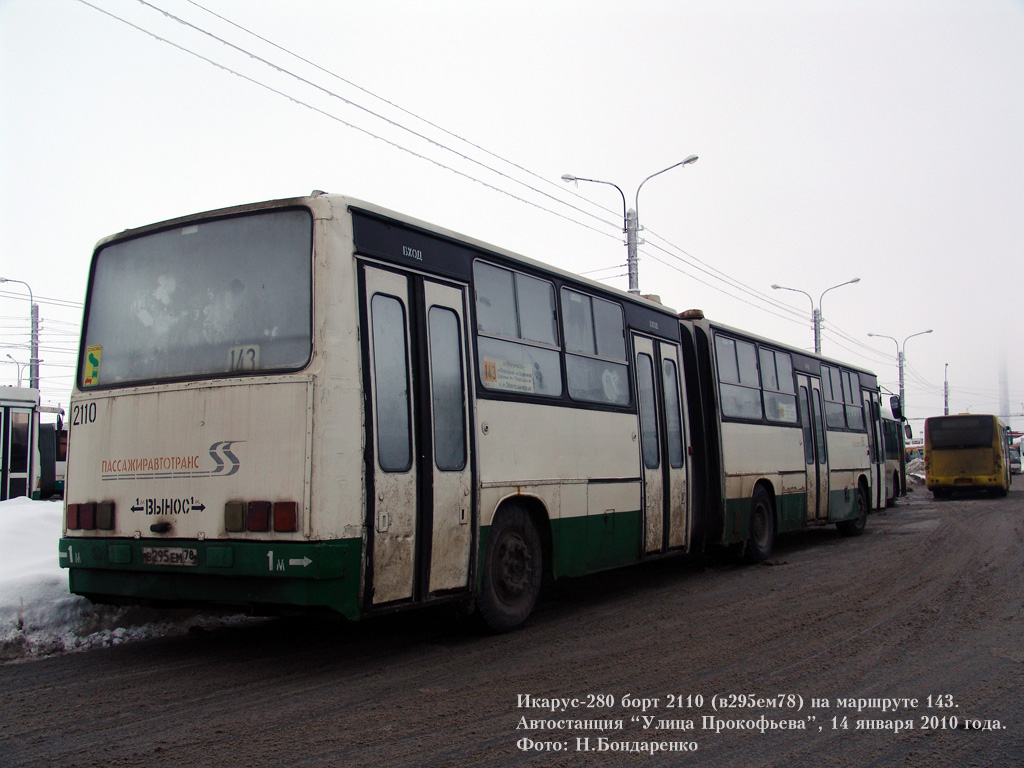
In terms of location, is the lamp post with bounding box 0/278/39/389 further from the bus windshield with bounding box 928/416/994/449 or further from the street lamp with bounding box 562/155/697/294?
the bus windshield with bounding box 928/416/994/449

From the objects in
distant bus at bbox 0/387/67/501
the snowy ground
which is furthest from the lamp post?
the snowy ground

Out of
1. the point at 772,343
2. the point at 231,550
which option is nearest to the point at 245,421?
the point at 231,550

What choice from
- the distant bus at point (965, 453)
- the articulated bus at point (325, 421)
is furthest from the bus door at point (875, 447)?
the distant bus at point (965, 453)

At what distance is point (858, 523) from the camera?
54.4 ft

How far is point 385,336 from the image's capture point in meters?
5.99

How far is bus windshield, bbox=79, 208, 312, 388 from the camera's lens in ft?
18.6

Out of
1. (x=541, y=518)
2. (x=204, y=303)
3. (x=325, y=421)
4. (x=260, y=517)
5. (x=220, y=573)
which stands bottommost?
(x=220, y=573)

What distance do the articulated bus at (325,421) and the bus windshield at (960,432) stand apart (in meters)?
26.2

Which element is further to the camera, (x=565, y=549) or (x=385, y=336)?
(x=565, y=549)

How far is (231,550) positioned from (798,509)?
1020 centimetres

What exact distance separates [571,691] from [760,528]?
306 inches

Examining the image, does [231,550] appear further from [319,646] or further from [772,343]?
[772,343]

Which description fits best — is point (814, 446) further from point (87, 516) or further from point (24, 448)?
point (24, 448)

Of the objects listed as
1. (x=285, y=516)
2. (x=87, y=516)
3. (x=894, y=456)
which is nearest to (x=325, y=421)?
(x=285, y=516)
